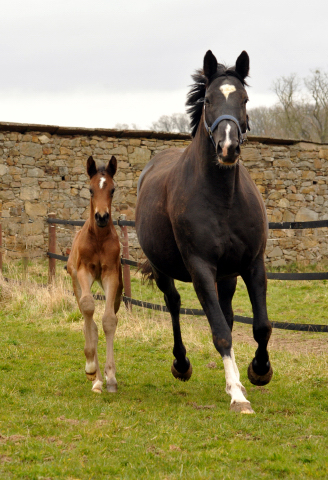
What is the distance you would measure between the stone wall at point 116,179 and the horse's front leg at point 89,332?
6233mm

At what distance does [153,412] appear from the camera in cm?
390

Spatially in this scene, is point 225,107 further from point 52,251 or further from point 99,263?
point 52,251

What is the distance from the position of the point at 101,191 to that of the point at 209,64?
1.53 metres

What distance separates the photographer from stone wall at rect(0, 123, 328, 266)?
12367 millimetres

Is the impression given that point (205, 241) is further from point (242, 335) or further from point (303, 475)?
point (242, 335)

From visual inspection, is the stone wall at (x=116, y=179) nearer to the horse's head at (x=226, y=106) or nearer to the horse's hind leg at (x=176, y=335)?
the horse's hind leg at (x=176, y=335)

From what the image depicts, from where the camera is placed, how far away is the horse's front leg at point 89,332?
15.4ft

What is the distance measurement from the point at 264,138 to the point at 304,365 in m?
9.68

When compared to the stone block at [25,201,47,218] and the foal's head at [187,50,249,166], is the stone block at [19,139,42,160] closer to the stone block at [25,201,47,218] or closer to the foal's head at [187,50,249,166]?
the stone block at [25,201,47,218]

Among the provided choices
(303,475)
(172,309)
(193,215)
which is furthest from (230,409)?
(172,309)

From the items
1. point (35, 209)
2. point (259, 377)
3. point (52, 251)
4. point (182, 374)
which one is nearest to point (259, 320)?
point (259, 377)

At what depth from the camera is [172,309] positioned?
212 inches

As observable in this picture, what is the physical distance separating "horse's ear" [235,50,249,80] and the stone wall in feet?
25.2

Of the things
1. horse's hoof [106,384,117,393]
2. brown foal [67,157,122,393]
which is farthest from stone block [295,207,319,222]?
horse's hoof [106,384,117,393]
